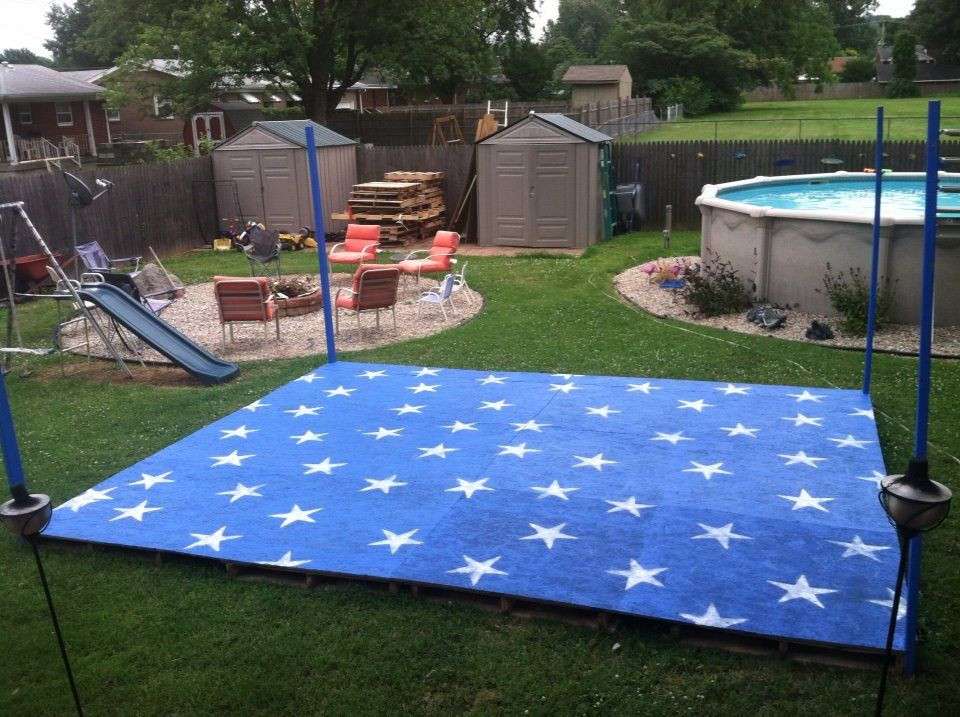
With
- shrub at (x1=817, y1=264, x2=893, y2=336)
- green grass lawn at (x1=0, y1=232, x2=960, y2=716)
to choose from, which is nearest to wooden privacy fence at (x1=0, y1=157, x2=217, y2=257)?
green grass lawn at (x1=0, y1=232, x2=960, y2=716)

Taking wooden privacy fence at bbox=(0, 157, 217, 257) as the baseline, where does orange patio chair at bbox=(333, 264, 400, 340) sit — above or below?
Answer: below

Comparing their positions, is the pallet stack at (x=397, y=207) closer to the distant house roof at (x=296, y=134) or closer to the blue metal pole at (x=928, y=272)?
the distant house roof at (x=296, y=134)

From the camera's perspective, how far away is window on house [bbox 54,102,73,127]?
36969mm

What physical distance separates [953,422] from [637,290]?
6216mm

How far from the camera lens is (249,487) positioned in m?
6.49

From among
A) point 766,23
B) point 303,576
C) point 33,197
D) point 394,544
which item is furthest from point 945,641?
point 766,23

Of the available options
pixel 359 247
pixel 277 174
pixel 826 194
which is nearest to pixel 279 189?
pixel 277 174

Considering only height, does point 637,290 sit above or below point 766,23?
below

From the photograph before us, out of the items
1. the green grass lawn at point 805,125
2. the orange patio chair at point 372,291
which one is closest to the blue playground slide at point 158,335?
the orange patio chair at point 372,291

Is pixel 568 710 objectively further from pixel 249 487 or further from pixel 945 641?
pixel 249 487

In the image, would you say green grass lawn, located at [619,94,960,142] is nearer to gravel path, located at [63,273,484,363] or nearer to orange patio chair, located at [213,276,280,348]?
gravel path, located at [63,273,484,363]

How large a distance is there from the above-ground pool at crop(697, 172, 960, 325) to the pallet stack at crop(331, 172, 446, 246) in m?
6.55

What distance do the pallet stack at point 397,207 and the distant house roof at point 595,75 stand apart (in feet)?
96.9

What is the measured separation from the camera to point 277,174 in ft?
62.2
